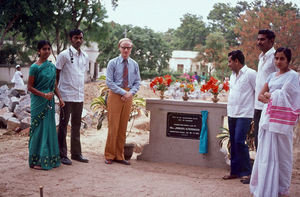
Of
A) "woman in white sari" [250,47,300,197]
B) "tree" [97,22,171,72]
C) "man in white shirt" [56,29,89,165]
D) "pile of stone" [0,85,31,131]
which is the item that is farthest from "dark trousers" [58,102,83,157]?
"tree" [97,22,171,72]

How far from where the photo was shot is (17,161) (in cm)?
566

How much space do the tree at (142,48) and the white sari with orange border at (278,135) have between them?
3092 cm

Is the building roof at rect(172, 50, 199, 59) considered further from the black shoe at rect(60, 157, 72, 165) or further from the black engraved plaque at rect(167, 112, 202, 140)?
the black shoe at rect(60, 157, 72, 165)

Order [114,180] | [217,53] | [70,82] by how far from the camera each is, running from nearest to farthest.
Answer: [114,180] → [70,82] → [217,53]

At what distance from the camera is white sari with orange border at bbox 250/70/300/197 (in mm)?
3896

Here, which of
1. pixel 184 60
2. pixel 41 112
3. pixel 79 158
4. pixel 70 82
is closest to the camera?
pixel 41 112

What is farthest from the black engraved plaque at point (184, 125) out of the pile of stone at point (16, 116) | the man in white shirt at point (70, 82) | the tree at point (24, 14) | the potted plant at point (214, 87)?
the tree at point (24, 14)

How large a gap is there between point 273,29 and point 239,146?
15040 millimetres

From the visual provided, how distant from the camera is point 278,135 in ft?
13.0

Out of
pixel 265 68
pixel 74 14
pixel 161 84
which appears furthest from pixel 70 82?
pixel 74 14

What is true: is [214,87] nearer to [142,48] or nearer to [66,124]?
[66,124]

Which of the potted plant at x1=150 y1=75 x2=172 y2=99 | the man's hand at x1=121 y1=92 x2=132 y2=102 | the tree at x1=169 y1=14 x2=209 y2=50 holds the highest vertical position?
the tree at x1=169 y1=14 x2=209 y2=50

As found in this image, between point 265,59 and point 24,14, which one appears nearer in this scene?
point 265,59

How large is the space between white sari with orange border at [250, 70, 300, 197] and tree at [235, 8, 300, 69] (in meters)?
11.2
